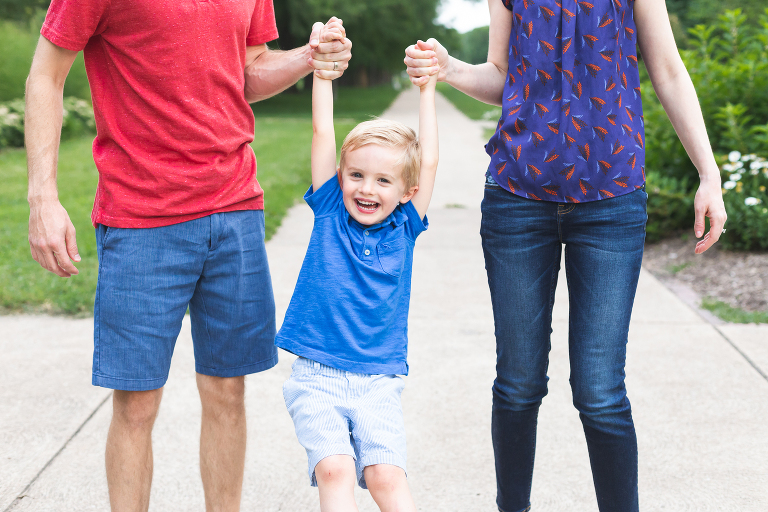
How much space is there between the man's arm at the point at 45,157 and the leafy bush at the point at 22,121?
9938 millimetres

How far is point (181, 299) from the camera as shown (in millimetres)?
2166

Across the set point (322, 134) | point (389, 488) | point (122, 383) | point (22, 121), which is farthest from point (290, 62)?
point (22, 121)

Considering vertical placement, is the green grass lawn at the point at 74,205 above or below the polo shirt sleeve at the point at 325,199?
below

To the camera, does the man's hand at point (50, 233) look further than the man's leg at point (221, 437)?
No

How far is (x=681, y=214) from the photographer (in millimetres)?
6098

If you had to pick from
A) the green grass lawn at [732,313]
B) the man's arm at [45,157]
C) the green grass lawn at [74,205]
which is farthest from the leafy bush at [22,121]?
the man's arm at [45,157]

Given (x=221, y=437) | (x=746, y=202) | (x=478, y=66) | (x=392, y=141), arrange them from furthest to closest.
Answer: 1. (x=746, y=202)
2. (x=221, y=437)
3. (x=478, y=66)
4. (x=392, y=141)

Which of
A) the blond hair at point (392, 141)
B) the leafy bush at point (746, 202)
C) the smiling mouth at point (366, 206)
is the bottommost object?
the leafy bush at point (746, 202)

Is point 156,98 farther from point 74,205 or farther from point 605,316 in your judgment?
point 74,205

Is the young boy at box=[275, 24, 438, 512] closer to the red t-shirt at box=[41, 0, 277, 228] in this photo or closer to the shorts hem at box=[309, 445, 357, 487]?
the shorts hem at box=[309, 445, 357, 487]

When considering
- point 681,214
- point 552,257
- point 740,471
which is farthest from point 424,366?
point 681,214

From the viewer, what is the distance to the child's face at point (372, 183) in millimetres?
2068

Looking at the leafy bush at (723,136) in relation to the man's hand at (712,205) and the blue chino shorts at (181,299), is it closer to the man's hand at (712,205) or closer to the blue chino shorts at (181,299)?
the man's hand at (712,205)

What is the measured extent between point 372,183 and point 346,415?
63cm
